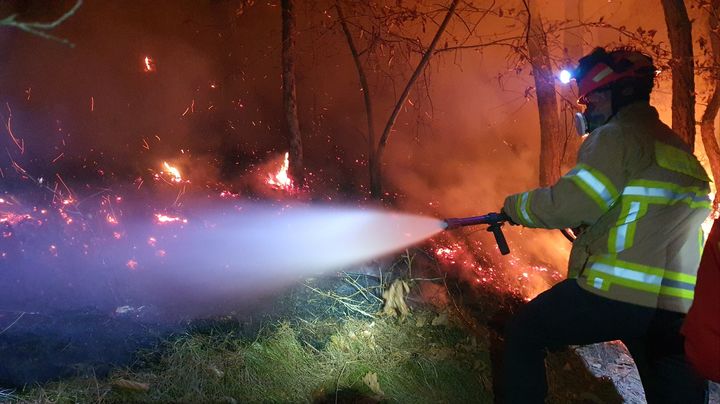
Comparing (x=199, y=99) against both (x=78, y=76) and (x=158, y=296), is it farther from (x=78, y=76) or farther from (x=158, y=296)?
(x=158, y=296)

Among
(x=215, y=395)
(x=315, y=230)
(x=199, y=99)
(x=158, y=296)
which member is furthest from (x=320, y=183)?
(x=215, y=395)

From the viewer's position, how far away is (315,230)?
6090 millimetres

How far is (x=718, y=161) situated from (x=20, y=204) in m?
10.4

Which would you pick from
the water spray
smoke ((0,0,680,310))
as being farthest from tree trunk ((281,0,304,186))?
the water spray

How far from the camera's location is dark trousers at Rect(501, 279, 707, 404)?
2.43 metres

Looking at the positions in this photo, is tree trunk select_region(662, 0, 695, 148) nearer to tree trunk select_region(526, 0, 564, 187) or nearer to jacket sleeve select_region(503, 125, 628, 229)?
tree trunk select_region(526, 0, 564, 187)

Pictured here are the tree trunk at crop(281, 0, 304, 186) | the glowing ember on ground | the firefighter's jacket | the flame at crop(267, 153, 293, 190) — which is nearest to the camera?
the firefighter's jacket

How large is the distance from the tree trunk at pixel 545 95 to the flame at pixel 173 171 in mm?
5488

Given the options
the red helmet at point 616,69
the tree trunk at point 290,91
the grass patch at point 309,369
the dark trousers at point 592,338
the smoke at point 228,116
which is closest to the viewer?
the dark trousers at point 592,338

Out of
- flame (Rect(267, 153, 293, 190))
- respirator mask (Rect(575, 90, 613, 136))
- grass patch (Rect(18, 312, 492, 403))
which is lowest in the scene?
grass patch (Rect(18, 312, 492, 403))

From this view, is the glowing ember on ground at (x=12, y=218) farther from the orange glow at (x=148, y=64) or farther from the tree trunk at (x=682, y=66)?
the tree trunk at (x=682, y=66)

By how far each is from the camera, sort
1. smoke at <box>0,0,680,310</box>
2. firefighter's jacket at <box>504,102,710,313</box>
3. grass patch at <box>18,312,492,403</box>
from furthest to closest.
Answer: smoke at <box>0,0,680,310</box>, grass patch at <box>18,312,492,403</box>, firefighter's jacket at <box>504,102,710,313</box>

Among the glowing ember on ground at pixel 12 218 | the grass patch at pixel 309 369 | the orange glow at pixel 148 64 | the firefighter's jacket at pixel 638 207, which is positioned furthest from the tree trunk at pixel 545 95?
the glowing ember on ground at pixel 12 218

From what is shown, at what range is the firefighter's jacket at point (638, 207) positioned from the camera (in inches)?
91.0
